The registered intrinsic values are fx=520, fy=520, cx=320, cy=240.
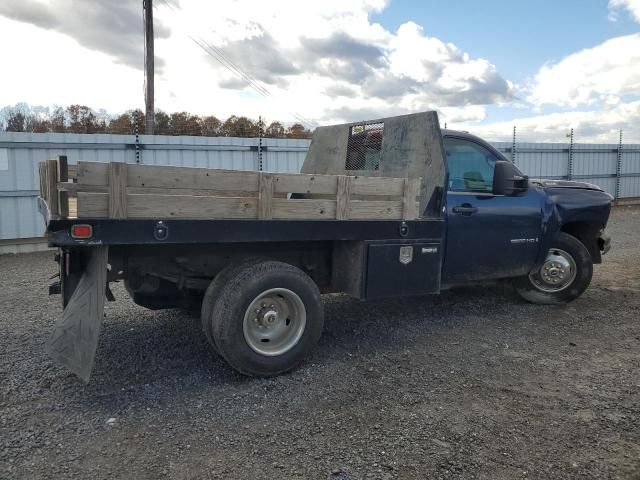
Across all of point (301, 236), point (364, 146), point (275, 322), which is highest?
point (364, 146)

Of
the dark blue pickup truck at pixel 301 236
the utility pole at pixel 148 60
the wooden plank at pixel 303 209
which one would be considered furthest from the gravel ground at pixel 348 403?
the utility pole at pixel 148 60

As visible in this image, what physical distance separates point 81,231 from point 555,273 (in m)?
5.13

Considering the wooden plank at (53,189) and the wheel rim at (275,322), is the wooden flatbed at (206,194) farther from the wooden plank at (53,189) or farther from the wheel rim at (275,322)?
the wheel rim at (275,322)

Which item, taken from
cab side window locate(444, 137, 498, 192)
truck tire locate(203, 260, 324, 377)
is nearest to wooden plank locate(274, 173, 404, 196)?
truck tire locate(203, 260, 324, 377)

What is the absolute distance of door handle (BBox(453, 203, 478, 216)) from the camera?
16.9 feet

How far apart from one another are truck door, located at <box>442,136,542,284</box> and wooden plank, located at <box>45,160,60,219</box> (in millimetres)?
3411

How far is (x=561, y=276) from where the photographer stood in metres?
6.09

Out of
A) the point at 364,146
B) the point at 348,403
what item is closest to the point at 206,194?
the point at 348,403

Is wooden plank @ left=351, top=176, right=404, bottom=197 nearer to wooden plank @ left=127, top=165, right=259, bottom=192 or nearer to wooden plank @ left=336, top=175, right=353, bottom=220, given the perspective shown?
wooden plank @ left=336, top=175, right=353, bottom=220

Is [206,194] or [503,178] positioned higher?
[503,178]

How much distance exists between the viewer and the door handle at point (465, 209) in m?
5.14

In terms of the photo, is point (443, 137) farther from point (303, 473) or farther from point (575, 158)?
point (575, 158)

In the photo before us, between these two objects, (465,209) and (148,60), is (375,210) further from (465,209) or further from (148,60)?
(148,60)

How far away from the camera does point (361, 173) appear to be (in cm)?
581
